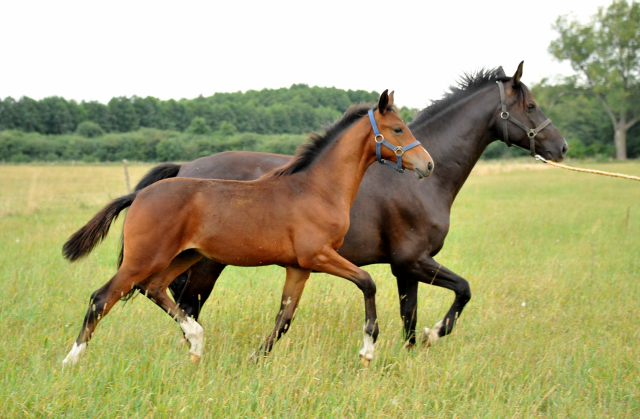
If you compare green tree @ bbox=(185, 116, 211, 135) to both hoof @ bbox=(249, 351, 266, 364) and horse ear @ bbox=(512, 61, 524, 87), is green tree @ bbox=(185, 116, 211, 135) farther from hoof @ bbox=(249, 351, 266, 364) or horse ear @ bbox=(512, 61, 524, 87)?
hoof @ bbox=(249, 351, 266, 364)

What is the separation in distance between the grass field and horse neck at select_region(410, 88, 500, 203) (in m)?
1.50

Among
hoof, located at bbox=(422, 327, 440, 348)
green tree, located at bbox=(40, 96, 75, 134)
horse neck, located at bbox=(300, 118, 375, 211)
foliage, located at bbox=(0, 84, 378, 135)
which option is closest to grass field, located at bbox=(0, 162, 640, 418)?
hoof, located at bbox=(422, 327, 440, 348)

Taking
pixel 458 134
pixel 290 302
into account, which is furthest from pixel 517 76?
pixel 290 302

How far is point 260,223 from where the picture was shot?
12.1 feet

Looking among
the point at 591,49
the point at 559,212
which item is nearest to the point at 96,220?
the point at 559,212

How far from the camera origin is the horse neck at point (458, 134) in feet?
15.6

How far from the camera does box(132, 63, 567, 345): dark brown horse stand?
4465mm

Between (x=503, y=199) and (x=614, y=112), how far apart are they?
45.3 meters

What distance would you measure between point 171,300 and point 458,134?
9.82 feet

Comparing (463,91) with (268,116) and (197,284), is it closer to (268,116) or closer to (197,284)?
(197,284)

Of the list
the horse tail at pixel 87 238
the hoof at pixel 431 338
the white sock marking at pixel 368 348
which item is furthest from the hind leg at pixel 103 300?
the hoof at pixel 431 338

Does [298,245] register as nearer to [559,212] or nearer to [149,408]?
[149,408]

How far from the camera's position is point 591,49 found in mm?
51906

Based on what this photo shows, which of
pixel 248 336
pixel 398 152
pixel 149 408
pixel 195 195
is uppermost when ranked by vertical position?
pixel 398 152
